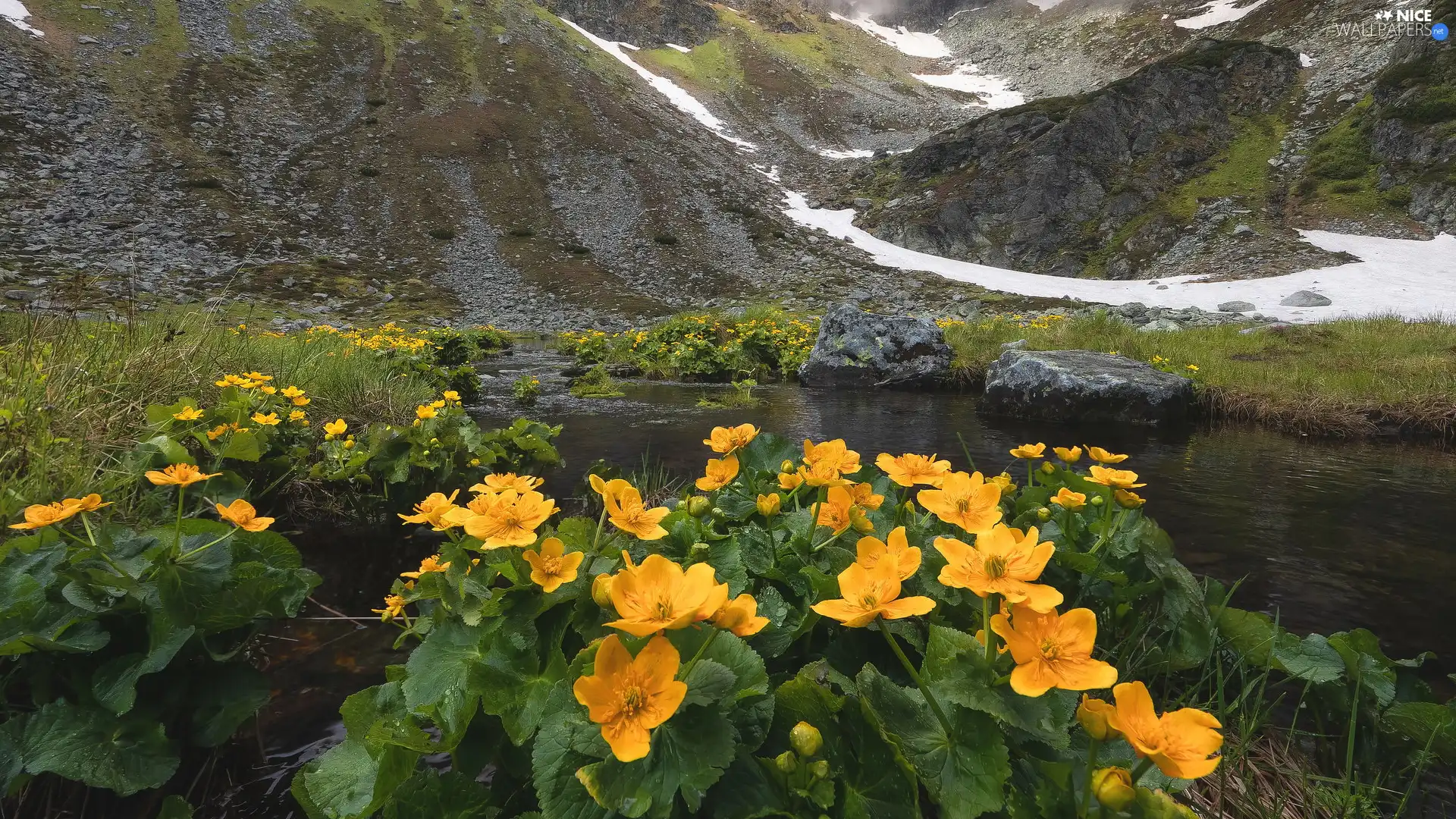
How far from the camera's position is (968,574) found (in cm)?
88

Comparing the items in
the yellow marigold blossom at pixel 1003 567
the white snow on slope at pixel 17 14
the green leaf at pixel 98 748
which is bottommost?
the green leaf at pixel 98 748

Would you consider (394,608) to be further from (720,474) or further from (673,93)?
(673,93)

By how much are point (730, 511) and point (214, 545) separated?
112cm

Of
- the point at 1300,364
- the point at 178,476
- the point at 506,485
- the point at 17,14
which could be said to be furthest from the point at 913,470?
the point at 17,14

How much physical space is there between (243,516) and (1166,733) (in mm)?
1730

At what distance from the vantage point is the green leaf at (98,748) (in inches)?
42.1

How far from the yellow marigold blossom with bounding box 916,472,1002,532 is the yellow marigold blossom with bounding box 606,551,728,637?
49 cm

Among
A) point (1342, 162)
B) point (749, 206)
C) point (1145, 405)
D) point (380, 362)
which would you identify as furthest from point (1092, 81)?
point (380, 362)

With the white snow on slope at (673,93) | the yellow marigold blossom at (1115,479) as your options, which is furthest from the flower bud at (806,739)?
the white snow on slope at (673,93)

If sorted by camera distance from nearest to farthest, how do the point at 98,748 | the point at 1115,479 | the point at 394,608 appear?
1. the point at 98,748
2. the point at 1115,479
3. the point at 394,608

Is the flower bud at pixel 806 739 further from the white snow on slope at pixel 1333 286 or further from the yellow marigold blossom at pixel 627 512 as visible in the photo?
the white snow on slope at pixel 1333 286

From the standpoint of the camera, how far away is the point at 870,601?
2.82ft

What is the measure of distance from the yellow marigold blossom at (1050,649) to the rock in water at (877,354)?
8.22 metres

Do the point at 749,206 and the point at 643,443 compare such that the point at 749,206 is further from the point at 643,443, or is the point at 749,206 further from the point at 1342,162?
the point at 643,443
